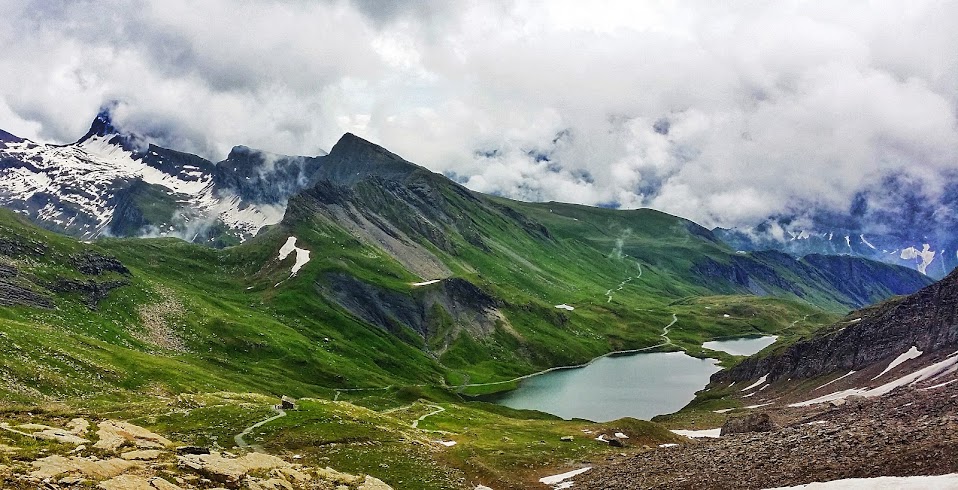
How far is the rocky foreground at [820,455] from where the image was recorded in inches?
1512

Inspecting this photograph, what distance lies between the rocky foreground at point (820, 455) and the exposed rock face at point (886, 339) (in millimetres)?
66697

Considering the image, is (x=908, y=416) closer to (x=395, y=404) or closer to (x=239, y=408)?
(x=239, y=408)

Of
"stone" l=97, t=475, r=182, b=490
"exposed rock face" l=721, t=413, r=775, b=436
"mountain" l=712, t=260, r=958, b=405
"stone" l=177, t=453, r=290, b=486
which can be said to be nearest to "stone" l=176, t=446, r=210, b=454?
"stone" l=177, t=453, r=290, b=486

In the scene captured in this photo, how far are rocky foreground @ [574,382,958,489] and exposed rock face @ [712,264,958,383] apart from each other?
66697 millimetres

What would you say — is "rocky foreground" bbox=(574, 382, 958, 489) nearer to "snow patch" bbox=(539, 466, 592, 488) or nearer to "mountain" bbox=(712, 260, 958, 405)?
"snow patch" bbox=(539, 466, 592, 488)

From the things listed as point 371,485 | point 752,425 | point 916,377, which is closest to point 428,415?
point 752,425

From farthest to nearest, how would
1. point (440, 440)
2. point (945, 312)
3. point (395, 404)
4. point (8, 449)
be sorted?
1. point (395, 404)
2. point (945, 312)
3. point (440, 440)
4. point (8, 449)

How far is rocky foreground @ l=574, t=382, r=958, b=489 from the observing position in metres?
38.4

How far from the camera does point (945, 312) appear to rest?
11694cm

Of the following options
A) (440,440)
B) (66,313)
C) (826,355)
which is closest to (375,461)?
(440,440)

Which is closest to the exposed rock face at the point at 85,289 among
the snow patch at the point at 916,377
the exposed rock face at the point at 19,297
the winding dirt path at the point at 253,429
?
the exposed rock face at the point at 19,297

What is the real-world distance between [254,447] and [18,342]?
260ft

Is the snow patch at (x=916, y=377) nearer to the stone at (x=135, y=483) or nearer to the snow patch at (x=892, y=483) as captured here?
the snow patch at (x=892, y=483)

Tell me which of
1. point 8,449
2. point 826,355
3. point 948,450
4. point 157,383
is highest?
point 826,355
